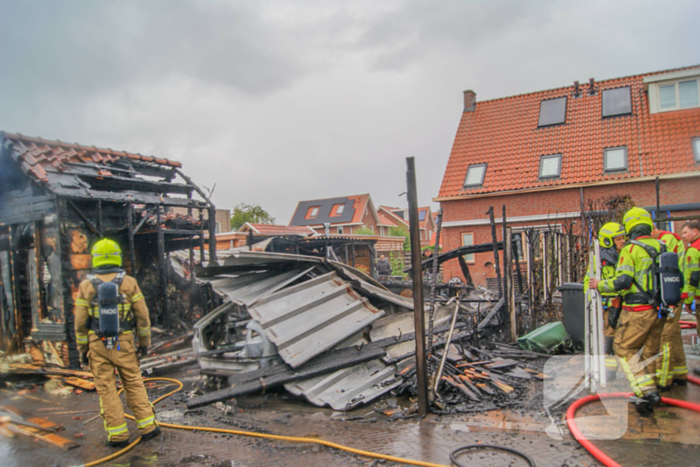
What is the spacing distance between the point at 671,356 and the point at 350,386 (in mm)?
3950

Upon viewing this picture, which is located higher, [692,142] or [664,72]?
[664,72]

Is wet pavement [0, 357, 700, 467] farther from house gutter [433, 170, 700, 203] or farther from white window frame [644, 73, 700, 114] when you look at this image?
white window frame [644, 73, 700, 114]

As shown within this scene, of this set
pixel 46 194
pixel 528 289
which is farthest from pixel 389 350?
pixel 46 194

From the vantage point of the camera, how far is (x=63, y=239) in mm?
7973

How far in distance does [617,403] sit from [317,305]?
4.03m

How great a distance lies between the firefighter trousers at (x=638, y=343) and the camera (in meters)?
4.65

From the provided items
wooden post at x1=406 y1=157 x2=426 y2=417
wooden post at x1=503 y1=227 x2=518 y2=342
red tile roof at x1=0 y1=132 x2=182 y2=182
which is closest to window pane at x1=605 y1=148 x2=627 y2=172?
wooden post at x1=503 y1=227 x2=518 y2=342

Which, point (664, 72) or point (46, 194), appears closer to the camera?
point (46, 194)

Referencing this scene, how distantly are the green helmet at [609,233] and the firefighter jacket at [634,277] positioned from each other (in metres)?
0.46

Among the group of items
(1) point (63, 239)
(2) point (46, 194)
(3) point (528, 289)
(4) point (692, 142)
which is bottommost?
(3) point (528, 289)

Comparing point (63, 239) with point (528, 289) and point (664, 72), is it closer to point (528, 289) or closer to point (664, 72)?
point (528, 289)

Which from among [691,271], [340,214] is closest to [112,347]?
[691,271]

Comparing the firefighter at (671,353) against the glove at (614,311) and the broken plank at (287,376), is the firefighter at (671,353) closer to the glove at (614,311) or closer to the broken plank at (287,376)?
the glove at (614,311)

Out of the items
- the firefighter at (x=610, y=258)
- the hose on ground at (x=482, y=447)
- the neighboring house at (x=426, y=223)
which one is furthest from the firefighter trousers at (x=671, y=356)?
the neighboring house at (x=426, y=223)
